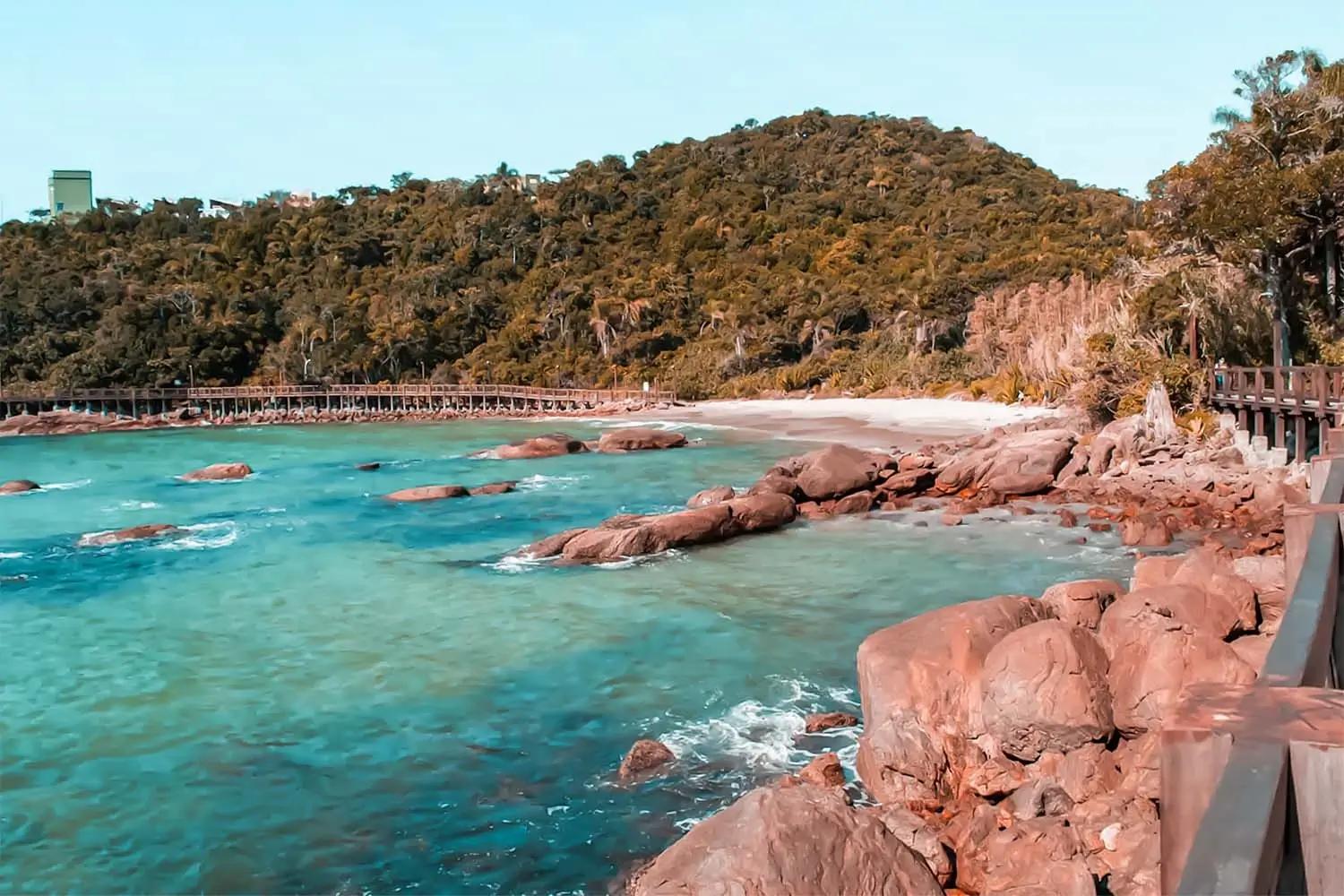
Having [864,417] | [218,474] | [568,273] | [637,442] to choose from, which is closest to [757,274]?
[568,273]

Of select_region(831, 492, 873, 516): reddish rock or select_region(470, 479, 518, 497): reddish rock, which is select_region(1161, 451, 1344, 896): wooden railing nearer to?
select_region(831, 492, 873, 516): reddish rock

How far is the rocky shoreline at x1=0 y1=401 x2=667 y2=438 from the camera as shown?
66.2m

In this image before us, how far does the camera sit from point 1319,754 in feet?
6.49

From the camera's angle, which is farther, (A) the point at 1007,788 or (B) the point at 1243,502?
(B) the point at 1243,502

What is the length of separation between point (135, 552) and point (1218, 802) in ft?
79.7

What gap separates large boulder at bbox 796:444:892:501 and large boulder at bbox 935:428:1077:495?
70.5 inches

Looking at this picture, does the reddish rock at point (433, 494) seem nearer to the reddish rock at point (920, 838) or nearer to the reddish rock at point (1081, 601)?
the reddish rock at point (1081, 601)

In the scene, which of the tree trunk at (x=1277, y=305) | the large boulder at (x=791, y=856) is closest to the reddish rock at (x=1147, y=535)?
the tree trunk at (x=1277, y=305)

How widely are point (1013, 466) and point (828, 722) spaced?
1527 centimetres

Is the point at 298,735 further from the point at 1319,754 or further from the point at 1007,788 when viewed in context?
the point at 1319,754

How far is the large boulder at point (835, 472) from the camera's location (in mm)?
24250

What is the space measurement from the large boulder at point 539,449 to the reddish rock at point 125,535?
621 inches

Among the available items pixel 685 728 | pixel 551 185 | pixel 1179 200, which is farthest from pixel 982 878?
pixel 551 185

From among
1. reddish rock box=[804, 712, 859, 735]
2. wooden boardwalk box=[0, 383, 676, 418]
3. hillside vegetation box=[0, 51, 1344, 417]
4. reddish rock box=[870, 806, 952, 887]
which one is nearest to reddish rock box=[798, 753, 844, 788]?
reddish rock box=[870, 806, 952, 887]
